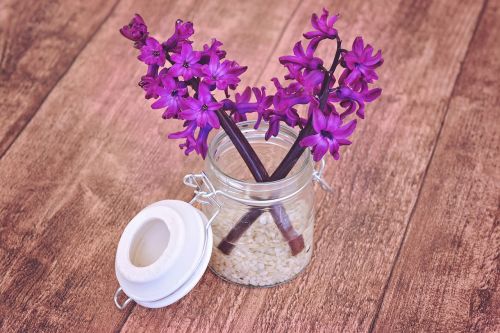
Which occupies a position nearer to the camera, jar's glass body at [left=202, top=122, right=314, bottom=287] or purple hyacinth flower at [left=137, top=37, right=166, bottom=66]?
purple hyacinth flower at [left=137, top=37, right=166, bottom=66]

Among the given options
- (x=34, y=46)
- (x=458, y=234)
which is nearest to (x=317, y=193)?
(x=458, y=234)

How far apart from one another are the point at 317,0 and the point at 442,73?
0.28 m

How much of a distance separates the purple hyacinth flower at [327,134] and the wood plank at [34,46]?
558mm

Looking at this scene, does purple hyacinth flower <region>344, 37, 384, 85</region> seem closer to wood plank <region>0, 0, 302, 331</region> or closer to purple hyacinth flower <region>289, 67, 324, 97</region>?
purple hyacinth flower <region>289, 67, 324, 97</region>

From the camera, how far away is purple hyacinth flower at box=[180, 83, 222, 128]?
2.25 feet

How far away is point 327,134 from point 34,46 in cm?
72

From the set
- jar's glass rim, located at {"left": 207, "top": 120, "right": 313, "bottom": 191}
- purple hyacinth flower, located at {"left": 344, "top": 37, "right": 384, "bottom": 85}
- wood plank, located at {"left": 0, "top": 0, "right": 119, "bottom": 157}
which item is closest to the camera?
purple hyacinth flower, located at {"left": 344, "top": 37, "right": 384, "bottom": 85}

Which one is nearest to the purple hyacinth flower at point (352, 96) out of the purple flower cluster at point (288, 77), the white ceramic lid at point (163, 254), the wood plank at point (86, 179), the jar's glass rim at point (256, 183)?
the purple flower cluster at point (288, 77)

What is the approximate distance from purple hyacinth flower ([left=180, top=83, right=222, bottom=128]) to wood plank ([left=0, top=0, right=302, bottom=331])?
0.29 metres

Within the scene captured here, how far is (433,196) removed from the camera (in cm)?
98

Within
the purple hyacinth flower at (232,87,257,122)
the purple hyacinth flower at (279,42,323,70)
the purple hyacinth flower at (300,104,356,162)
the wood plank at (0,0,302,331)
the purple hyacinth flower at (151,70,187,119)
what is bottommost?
the wood plank at (0,0,302,331)

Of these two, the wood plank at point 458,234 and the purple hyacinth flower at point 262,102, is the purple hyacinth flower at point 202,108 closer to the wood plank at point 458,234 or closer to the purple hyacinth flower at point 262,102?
the purple hyacinth flower at point 262,102

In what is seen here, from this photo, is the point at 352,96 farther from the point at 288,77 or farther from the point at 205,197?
the point at 205,197

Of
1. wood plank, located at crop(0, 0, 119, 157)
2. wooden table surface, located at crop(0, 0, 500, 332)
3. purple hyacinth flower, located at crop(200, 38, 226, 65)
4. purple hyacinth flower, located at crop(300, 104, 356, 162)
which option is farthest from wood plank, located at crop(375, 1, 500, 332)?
wood plank, located at crop(0, 0, 119, 157)
